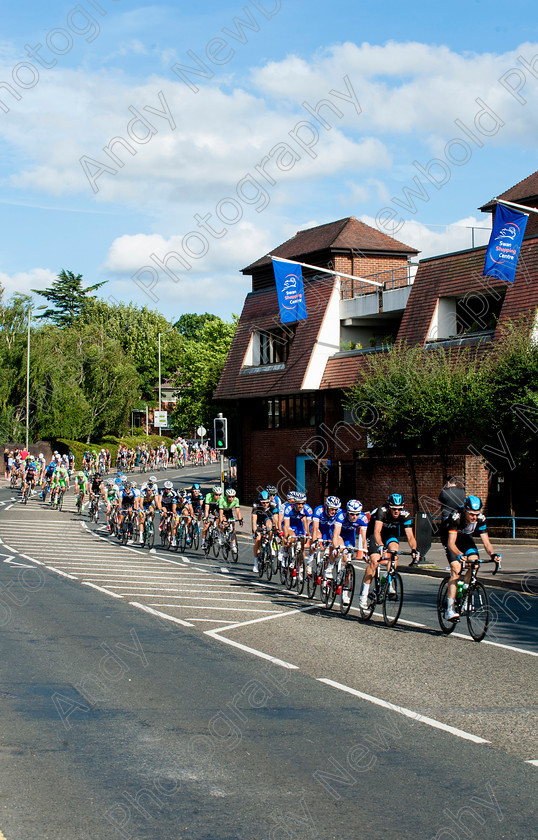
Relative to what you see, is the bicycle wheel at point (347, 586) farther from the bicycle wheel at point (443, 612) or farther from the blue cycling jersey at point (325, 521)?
the bicycle wheel at point (443, 612)

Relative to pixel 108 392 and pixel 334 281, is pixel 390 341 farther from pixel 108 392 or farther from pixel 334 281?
pixel 108 392

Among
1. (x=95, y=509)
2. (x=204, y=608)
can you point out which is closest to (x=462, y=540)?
(x=204, y=608)

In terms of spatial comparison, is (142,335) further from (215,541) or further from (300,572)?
(300,572)

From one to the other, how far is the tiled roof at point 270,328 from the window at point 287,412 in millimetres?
1408

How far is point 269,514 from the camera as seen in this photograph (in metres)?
18.5

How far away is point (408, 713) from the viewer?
8008 mm

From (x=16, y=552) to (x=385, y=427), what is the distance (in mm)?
11651

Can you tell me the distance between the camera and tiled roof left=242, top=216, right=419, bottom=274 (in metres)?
39.4

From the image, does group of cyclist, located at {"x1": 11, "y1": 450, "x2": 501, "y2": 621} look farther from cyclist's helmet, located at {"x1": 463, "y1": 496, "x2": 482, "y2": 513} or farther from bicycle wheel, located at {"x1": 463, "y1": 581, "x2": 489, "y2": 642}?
bicycle wheel, located at {"x1": 463, "y1": 581, "x2": 489, "y2": 642}

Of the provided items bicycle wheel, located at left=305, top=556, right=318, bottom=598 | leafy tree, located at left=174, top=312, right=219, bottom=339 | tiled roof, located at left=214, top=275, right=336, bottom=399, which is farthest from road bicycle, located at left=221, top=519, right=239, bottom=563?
leafy tree, located at left=174, top=312, right=219, bottom=339

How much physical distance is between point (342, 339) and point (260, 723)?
104 feet

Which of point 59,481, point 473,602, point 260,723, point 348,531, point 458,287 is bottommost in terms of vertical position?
point 260,723

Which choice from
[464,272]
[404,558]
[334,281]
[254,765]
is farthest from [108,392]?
[254,765]

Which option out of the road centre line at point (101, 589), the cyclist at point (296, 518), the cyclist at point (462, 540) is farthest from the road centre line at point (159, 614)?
the cyclist at point (462, 540)
